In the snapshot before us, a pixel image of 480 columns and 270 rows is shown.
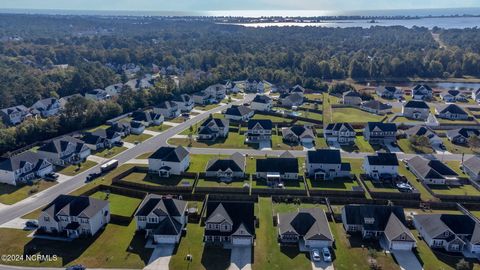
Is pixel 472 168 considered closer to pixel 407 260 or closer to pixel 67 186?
pixel 407 260

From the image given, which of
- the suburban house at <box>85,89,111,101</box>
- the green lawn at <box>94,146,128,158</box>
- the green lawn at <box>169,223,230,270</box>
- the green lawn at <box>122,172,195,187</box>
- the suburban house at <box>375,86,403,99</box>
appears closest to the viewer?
the green lawn at <box>169,223,230,270</box>

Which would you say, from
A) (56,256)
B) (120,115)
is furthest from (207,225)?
(120,115)

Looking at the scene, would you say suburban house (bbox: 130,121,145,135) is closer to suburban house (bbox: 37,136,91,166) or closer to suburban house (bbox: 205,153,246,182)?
suburban house (bbox: 37,136,91,166)

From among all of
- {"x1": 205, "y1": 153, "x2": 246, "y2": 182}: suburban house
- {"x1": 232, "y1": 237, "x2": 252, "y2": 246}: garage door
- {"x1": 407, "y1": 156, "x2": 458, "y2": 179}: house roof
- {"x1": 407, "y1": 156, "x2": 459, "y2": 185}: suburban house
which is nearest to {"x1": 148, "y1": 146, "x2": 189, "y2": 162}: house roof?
{"x1": 205, "y1": 153, "x2": 246, "y2": 182}: suburban house

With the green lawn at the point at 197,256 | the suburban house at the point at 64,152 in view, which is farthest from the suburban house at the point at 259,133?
the green lawn at the point at 197,256

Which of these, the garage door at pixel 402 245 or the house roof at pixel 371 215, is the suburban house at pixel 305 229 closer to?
the house roof at pixel 371 215
